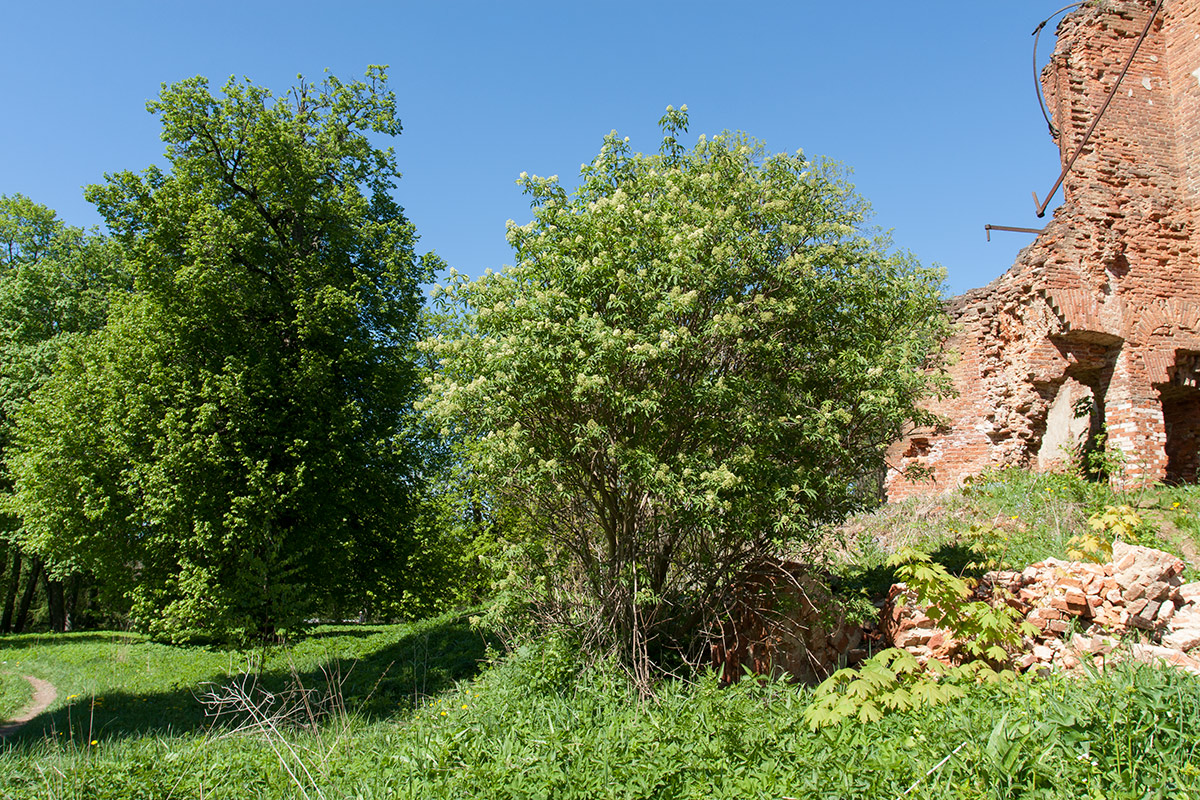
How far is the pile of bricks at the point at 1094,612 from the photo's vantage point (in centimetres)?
559

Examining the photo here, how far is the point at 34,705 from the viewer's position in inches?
471

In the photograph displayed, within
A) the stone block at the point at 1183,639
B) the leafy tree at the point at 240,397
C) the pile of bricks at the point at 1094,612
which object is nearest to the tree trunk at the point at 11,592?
the leafy tree at the point at 240,397

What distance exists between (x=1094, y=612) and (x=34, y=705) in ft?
51.5

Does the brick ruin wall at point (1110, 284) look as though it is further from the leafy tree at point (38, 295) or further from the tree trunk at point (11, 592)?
the tree trunk at point (11, 592)

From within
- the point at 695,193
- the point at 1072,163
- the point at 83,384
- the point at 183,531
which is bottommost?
the point at 183,531

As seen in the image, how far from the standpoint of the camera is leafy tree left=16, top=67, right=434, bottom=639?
10609 mm

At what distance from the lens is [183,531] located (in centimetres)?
1055

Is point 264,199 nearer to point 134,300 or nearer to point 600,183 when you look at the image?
point 134,300

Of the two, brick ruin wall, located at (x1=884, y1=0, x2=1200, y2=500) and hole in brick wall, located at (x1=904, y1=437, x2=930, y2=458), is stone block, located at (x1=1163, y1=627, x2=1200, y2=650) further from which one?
hole in brick wall, located at (x1=904, y1=437, x2=930, y2=458)

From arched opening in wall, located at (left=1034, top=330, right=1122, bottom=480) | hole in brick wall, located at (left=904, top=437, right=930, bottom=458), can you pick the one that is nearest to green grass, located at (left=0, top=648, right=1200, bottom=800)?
arched opening in wall, located at (left=1034, top=330, right=1122, bottom=480)

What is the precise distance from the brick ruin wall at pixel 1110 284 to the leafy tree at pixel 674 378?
5991 mm

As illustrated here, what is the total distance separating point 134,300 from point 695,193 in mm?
11467

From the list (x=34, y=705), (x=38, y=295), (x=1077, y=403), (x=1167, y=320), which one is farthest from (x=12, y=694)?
(x=1167, y=320)

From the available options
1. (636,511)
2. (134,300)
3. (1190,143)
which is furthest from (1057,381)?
(134,300)
